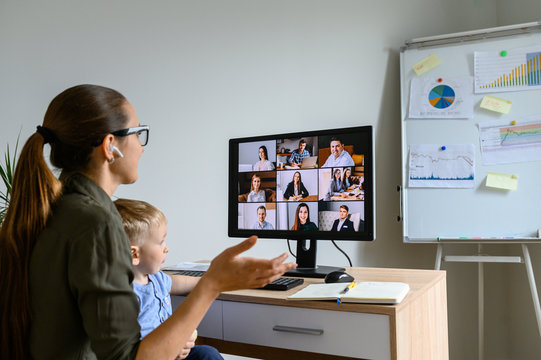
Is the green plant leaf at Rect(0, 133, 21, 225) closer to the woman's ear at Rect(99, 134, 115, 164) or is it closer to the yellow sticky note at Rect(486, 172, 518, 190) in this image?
the woman's ear at Rect(99, 134, 115, 164)

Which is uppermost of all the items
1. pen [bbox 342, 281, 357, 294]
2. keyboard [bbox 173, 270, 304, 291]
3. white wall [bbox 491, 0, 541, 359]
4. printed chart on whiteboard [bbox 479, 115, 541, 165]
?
printed chart on whiteboard [bbox 479, 115, 541, 165]

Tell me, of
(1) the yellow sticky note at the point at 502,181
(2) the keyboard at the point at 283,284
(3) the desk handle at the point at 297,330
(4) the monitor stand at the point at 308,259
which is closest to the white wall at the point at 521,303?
(1) the yellow sticky note at the point at 502,181

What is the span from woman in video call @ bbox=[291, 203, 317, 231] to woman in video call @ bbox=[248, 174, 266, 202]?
0.15 metres

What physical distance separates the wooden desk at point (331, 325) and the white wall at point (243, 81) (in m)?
1.11

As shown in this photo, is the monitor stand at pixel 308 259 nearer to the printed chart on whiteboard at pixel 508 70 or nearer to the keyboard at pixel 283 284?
the keyboard at pixel 283 284

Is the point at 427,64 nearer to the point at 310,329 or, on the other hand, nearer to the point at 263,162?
the point at 263,162

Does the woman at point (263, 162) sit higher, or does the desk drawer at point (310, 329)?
the woman at point (263, 162)

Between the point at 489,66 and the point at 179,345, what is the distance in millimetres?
2184

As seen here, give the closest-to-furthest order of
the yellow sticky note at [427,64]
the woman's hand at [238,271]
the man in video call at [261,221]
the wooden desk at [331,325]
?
the woman's hand at [238,271] → the wooden desk at [331,325] → the man in video call at [261,221] → the yellow sticky note at [427,64]

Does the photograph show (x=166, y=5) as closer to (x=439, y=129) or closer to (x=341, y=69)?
(x=341, y=69)

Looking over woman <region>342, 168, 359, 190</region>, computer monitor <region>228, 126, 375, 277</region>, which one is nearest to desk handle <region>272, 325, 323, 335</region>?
computer monitor <region>228, 126, 375, 277</region>

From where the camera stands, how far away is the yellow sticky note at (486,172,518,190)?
2.39 meters

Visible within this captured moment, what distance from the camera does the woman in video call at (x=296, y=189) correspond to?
5.72ft

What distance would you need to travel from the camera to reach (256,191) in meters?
1.83
